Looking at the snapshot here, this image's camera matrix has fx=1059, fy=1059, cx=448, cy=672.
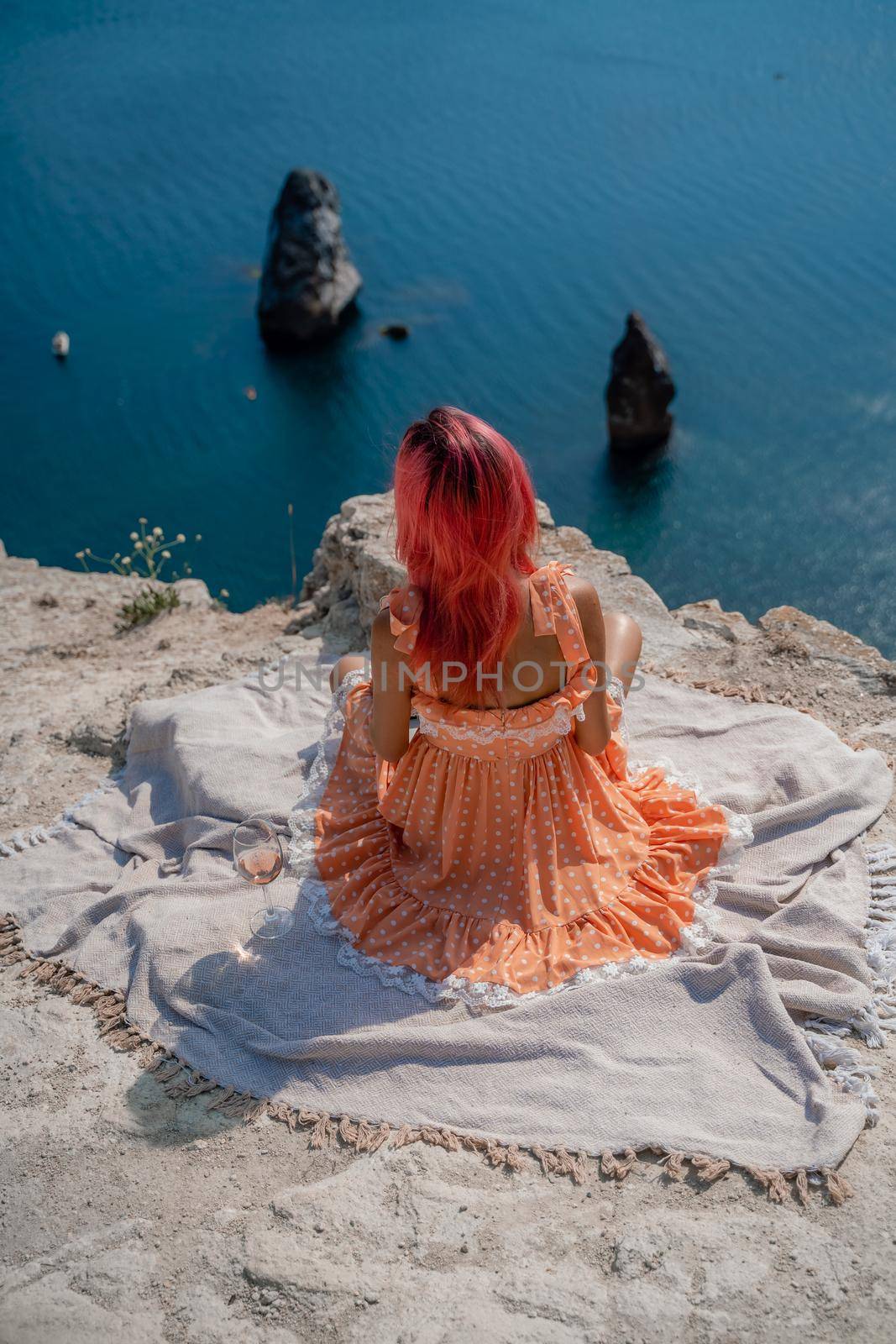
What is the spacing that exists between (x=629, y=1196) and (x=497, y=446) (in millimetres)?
2047

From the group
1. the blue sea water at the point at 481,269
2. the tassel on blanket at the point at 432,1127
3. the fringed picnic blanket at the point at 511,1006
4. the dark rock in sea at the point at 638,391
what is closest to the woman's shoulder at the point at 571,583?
the fringed picnic blanket at the point at 511,1006

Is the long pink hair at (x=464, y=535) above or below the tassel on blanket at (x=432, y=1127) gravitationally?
above

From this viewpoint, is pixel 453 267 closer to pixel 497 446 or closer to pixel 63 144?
pixel 63 144

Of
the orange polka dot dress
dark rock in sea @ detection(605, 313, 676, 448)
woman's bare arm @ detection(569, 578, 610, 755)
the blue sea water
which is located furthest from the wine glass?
dark rock in sea @ detection(605, 313, 676, 448)

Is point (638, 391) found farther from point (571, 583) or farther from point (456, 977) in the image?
point (456, 977)

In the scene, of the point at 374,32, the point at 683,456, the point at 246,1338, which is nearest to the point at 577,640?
the point at 246,1338

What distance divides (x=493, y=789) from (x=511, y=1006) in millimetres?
696

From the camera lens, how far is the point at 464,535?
298 centimetres

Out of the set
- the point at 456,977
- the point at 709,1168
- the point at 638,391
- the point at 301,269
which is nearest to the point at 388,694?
the point at 456,977

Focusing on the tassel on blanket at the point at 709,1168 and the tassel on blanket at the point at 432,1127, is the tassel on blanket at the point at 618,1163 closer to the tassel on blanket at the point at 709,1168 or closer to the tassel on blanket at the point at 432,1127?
the tassel on blanket at the point at 432,1127

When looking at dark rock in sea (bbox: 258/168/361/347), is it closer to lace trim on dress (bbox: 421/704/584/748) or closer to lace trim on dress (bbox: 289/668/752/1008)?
lace trim on dress (bbox: 289/668/752/1008)

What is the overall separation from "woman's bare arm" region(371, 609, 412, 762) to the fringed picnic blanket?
0.58m

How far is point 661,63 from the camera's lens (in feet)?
66.2

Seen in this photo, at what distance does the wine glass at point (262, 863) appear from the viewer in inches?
139
